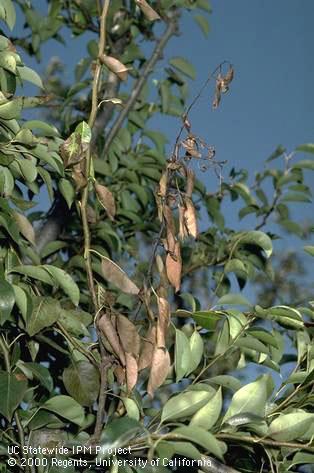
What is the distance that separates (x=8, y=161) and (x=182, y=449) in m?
0.56

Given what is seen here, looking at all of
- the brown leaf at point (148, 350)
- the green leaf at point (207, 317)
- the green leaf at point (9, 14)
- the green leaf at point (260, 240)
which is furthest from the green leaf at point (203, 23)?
the brown leaf at point (148, 350)

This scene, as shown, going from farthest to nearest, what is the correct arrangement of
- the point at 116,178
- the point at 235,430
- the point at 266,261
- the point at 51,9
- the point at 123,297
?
the point at 51,9
the point at 116,178
the point at 266,261
the point at 123,297
the point at 235,430

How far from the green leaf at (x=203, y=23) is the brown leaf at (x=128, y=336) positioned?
1700 mm

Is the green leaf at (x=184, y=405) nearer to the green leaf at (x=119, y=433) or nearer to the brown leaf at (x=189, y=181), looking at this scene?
the green leaf at (x=119, y=433)

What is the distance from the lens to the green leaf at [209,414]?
87 cm

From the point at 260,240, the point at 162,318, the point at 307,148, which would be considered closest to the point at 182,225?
the point at 162,318

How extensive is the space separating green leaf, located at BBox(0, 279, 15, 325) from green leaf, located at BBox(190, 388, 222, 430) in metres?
0.29

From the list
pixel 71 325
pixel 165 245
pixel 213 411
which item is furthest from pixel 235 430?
pixel 71 325

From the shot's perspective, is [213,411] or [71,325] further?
[71,325]

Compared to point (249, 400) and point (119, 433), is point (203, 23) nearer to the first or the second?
point (249, 400)

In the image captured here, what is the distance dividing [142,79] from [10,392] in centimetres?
142

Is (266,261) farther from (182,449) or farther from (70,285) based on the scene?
(182,449)

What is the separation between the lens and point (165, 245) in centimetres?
97

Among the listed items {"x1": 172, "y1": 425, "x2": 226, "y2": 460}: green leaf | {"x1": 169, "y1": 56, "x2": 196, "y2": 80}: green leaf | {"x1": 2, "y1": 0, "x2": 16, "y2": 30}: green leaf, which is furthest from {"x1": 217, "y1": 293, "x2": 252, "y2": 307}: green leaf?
{"x1": 169, "y1": 56, "x2": 196, "y2": 80}: green leaf
